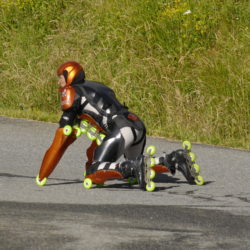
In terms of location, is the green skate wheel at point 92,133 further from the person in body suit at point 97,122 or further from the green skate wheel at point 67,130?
the green skate wheel at point 67,130

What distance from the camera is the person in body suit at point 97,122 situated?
891cm

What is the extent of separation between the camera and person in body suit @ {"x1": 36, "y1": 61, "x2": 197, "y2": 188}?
8914mm

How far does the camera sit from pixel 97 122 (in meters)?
9.05

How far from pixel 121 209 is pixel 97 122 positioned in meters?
1.27

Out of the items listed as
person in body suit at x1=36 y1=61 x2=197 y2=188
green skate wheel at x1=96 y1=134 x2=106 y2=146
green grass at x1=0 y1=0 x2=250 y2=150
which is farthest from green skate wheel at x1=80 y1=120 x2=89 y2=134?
green grass at x1=0 y1=0 x2=250 y2=150

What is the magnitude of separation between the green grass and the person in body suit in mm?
3543

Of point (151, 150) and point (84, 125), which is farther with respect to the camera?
point (84, 125)

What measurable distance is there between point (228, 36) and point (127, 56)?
1839 millimetres

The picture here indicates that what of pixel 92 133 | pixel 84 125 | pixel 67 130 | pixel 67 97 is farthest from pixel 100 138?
pixel 67 97

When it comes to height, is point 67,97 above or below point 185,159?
above

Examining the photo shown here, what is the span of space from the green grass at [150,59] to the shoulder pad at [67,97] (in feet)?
13.0

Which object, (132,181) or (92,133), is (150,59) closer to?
(132,181)

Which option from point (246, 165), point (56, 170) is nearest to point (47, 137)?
point (56, 170)

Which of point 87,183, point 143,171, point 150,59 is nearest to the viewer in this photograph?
point 143,171
